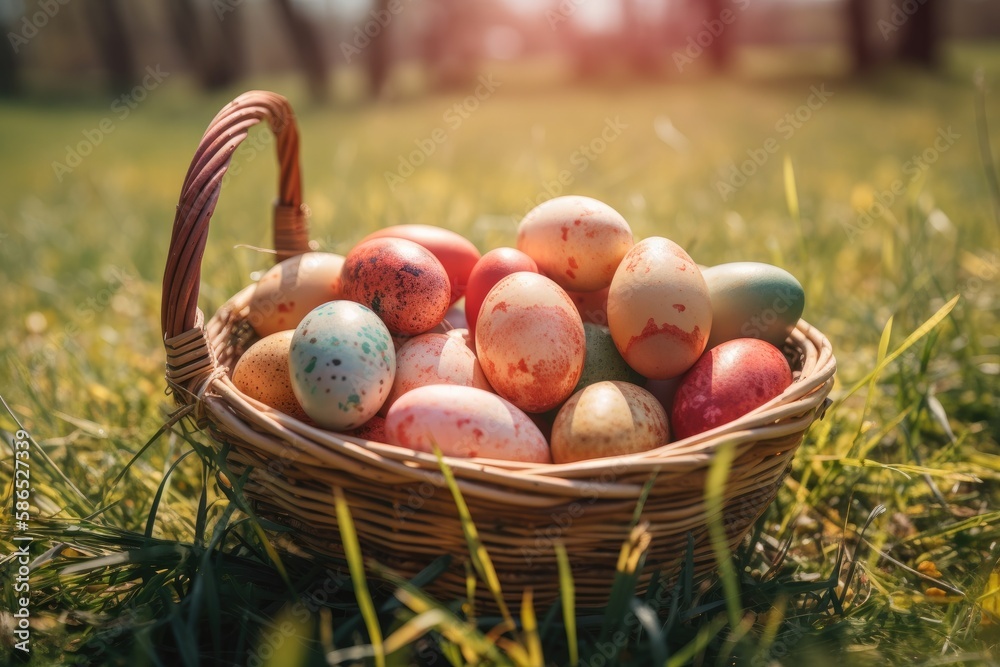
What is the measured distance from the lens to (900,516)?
1.88m

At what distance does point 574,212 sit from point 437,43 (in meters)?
15.3

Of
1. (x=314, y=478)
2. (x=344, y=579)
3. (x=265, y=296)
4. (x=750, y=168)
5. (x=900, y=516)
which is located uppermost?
(x=265, y=296)

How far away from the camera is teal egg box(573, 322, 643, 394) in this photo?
5.82 feet

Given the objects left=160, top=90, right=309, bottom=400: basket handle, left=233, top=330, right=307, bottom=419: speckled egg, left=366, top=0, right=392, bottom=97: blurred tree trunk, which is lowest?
left=366, top=0, right=392, bottom=97: blurred tree trunk

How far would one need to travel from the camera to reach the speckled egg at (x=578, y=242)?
6.13 ft

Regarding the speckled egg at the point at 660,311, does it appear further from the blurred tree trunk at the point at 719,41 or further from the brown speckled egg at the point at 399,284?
the blurred tree trunk at the point at 719,41

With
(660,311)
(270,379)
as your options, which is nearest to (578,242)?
(660,311)

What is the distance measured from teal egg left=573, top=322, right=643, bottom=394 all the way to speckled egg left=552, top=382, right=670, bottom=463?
196mm

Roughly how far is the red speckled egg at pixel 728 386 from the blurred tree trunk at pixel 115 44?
1765 cm

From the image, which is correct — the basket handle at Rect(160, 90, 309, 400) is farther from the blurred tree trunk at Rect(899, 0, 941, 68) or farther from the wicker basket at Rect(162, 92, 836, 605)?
the blurred tree trunk at Rect(899, 0, 941, 68)

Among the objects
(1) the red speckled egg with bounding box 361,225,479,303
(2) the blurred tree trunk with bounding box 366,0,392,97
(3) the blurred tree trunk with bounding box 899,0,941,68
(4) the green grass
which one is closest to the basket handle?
(4) the green grass

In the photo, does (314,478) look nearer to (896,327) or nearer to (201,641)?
(201,641)

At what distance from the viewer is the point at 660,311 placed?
163 centimetres

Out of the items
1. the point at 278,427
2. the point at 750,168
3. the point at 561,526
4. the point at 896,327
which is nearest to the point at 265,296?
the point at 278,427
